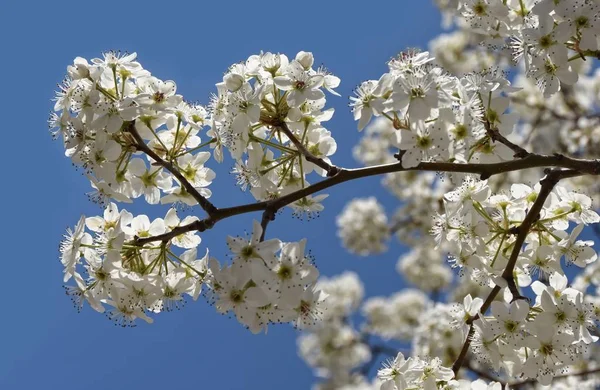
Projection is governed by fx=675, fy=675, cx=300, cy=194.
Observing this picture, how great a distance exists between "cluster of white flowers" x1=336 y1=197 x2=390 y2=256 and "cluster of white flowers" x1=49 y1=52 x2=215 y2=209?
8.35m

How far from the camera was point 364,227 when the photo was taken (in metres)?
11.9

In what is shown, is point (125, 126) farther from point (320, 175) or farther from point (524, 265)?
point (524, 265)

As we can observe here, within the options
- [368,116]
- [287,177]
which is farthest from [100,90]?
[368,116]

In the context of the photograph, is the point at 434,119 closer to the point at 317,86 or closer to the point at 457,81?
the point at 457,81

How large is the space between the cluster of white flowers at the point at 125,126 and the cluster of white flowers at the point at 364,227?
835 cm

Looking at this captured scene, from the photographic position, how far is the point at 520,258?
341 centimetres

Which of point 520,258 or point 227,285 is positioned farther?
point 520,258

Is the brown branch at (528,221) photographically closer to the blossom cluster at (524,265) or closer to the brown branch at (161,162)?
the blossom cluster at (524,265)

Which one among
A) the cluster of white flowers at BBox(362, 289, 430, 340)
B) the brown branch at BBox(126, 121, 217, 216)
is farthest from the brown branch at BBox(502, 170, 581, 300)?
the cluster of white flowers at BBox(362, 289, 430, 340)

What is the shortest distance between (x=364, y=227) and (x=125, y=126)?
29.4 feet

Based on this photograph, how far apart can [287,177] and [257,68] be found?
1.87 ft

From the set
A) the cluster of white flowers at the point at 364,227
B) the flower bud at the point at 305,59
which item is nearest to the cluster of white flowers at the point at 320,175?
the flower bud at the point at 305,59

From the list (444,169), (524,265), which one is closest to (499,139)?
(444,169)

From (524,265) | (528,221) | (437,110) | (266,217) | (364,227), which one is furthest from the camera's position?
(364,227)
